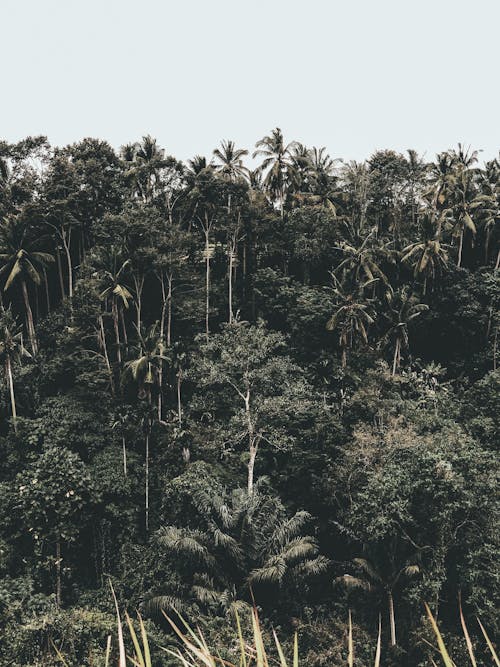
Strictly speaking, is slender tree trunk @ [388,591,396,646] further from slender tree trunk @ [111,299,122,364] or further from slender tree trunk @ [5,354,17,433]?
slender tree trunk @ [5,354,17,433]

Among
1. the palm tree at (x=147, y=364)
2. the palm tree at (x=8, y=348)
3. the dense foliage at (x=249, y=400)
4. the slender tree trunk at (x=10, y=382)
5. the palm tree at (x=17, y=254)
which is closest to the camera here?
the dense foliage at (x=249, y=400)

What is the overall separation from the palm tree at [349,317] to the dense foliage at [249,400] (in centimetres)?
14

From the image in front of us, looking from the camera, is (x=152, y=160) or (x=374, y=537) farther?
(x=152, y=160)

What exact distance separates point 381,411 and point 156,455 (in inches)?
352

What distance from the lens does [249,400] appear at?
1805 cm

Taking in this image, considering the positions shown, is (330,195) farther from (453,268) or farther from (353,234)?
(453,268)

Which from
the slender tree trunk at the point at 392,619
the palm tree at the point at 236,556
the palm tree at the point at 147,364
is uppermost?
the palm tree at the point at 147,364

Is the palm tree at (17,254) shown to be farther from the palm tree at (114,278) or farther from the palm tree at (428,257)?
the palm tree at (428,257)

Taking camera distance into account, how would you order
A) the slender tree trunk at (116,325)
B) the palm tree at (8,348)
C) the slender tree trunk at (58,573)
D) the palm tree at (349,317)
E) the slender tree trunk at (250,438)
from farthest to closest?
the palm tree at (349,317) → the slender tree trunk at (116,325) → the palm tree at (8,348) → the slender tree trunk at (250,438) → the slender tree trunk at (58,573)

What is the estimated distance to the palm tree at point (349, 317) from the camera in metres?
23.1

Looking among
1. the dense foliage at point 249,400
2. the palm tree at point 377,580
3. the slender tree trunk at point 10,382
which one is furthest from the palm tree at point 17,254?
the palm tree at point 377,580

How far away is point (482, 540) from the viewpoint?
13.7 metres

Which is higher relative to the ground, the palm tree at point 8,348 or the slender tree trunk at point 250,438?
the palm tree at point 8,348

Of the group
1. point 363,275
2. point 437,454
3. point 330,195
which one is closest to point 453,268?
point 363,275
